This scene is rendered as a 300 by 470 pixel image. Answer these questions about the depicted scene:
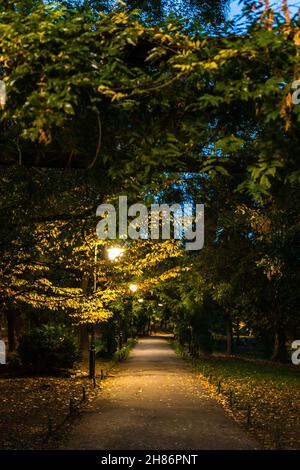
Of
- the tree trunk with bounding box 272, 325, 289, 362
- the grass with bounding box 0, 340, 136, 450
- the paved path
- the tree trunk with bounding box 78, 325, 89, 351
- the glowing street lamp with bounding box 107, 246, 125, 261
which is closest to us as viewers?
the paved path

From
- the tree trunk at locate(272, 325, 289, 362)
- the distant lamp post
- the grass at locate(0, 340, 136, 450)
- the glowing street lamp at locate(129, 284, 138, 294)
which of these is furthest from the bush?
the tree trunk at locate(272, 325, 289, 362)

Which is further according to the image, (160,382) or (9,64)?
(160,382)

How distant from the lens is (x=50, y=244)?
15867mm

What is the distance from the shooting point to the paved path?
9.31m

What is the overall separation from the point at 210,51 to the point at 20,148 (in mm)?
2678

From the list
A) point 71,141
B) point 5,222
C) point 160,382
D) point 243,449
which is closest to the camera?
point 71,141

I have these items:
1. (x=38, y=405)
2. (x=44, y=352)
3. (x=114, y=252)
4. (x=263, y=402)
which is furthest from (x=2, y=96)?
(x=44, y=352)

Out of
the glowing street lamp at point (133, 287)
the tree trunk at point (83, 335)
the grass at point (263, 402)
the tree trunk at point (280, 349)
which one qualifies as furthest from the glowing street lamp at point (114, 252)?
the tree trunk at point (280, 349)

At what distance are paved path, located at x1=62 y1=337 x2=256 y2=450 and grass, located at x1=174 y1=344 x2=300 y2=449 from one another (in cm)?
44

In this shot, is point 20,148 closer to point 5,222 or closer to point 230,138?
point 230,138

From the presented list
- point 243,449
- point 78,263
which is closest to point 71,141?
point 243,449

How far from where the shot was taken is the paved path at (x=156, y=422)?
9312mm

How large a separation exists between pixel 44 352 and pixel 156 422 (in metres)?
12.0

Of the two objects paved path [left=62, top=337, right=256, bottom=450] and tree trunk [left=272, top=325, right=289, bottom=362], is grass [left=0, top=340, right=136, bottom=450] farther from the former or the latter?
tree trunk [left=272, top=325, right=289, bottom=362]
